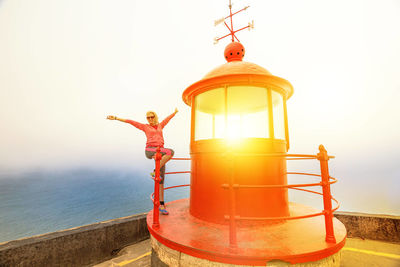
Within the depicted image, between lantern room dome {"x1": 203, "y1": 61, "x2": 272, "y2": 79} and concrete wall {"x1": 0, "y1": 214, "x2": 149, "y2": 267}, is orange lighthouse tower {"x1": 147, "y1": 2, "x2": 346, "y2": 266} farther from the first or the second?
concrete wall {"x1": 0, "y1": 214, "x2": 149, "y2": 267}

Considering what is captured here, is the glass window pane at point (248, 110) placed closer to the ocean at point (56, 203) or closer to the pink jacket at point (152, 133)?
the pink jacket at point (152, 133)

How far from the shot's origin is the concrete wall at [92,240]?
10.5ft

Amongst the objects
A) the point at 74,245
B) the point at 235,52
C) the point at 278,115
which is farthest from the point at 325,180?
the point at 74,245

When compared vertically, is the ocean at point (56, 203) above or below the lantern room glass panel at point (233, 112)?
below

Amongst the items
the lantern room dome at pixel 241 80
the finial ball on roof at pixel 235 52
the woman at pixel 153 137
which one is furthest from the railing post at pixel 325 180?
the finial ball on roof at pixel 235 52

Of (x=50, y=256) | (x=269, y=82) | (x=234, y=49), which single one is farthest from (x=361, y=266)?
(x=50, y=256)

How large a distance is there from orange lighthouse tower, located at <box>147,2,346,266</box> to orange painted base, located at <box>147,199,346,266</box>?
0.01 m

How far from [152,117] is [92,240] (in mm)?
2973

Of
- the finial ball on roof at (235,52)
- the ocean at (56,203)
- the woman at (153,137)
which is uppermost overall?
the finial ball on roof at (235,52)

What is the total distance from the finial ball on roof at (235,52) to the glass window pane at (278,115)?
126cm

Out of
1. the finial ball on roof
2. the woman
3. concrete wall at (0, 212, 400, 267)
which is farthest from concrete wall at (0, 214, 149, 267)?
Result: the finial ball on roof

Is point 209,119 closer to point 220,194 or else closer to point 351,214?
point 220,194

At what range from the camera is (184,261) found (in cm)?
240

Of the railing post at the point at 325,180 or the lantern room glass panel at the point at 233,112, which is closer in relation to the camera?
the railing post at the point at 325,180
